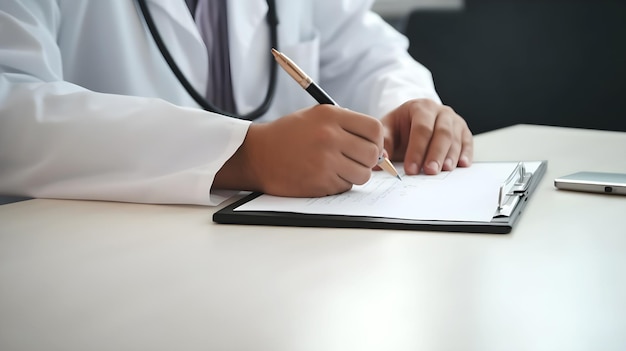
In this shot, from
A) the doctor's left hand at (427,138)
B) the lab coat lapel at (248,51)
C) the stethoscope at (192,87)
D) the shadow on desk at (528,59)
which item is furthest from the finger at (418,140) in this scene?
the shadow on desk at (528,59)

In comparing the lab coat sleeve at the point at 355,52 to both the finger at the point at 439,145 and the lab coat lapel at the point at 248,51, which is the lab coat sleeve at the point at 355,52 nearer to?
the lab coat lapel at the point at 248,51

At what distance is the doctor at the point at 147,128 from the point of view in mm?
704

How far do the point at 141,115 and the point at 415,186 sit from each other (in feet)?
0.99

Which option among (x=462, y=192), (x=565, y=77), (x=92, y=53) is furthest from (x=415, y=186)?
(x=565, y=77)

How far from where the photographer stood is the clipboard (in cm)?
59

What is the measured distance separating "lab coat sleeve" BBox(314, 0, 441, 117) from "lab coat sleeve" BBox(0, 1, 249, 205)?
569mm

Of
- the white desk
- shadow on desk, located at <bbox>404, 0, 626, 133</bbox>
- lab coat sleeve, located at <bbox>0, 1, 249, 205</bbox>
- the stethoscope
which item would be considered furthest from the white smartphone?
shadow on desk, located at <bbox>404, 0, 626, 133</bbox>

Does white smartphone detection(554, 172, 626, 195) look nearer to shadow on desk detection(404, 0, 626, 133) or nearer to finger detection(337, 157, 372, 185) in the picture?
finger detection(337, 157, 372, 185)

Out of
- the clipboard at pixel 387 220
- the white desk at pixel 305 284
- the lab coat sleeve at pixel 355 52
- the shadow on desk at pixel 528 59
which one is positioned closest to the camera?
the white desk at pixel 305 284

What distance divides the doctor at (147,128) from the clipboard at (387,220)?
7 cm

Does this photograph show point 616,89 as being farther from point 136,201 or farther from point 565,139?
point 136,201

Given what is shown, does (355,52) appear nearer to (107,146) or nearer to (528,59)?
(107,146)

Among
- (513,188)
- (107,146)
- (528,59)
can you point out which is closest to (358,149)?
(513,188)

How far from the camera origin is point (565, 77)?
200 cm
